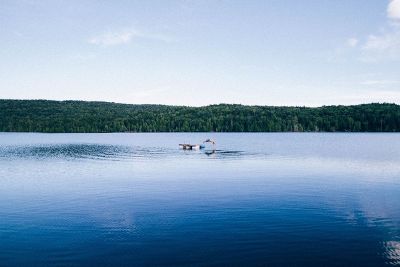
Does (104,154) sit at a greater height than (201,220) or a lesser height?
greater

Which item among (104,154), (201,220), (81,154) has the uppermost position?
(104,154)

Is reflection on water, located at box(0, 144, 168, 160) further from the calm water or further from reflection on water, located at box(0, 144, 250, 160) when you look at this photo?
the calm water

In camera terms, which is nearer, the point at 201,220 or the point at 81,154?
the point at 201,220

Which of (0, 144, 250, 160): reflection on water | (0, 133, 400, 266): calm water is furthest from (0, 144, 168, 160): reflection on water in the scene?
(0, 133, 400, 266): calm water

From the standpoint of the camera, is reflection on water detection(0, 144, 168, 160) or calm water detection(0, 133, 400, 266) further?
reflection on water detection(0, 144, 168, 160)

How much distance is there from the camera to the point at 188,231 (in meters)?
25.2

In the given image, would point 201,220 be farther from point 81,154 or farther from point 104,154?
point 81,154

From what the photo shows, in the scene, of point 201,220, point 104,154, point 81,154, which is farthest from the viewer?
point 104,154

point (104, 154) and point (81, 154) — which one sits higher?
point (104, 154)

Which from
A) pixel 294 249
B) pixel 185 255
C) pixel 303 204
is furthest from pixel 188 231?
pixel 303 204

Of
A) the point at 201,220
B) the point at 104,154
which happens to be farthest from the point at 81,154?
the point at 201,220

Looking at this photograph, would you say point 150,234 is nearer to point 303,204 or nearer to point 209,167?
point 303,204

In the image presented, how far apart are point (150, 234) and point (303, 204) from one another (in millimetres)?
15123

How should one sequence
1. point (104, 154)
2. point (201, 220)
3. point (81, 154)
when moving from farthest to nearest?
point (104, 154) → point (81, 154) → point (201, 220)
